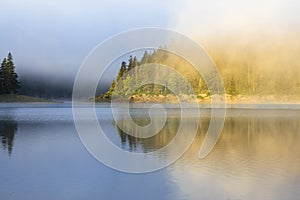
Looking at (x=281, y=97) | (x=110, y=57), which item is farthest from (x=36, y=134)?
(x=281, y=97)

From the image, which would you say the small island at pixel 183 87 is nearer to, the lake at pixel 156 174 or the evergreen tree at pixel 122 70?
the evergreen tree at pixel 122 70

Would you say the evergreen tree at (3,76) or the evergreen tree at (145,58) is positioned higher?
the evergreen tree at (145,58)

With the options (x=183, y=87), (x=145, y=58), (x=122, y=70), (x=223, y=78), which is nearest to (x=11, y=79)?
(x=122, y=70)

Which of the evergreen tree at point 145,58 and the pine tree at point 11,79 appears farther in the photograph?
the evergreen tree at point 145,58

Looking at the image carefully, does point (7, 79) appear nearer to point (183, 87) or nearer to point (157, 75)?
point (157, 75)

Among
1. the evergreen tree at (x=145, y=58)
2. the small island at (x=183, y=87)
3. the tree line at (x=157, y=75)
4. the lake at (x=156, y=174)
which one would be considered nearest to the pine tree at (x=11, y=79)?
the small island at (x=183, y=87)

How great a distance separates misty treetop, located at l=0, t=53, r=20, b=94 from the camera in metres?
96.2

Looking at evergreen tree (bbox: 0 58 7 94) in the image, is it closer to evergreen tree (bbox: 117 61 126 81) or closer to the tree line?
the tree line

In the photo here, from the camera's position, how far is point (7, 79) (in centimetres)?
9706

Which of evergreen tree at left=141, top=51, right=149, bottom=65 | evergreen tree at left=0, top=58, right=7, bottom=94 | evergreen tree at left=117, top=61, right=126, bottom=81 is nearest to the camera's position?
evergreen tree at left=0, top=58, right=7, bottom=94

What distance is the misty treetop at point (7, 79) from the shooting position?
96188 millimetres

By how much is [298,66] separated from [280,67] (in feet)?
23.6

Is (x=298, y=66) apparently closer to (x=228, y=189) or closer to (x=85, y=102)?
(x=85, y=102)

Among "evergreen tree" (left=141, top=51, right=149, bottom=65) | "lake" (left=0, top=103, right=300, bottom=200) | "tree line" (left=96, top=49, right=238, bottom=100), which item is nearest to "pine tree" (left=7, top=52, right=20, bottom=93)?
"tree line" (left=96, top=49, right=238, bottom=100)
